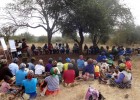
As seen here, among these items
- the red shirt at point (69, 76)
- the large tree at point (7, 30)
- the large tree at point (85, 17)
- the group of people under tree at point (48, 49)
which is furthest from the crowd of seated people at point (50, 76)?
the large tree at point (7, 30)

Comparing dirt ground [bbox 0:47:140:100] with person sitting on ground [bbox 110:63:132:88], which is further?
person sitting on ground [bbox 110:63:132:88]

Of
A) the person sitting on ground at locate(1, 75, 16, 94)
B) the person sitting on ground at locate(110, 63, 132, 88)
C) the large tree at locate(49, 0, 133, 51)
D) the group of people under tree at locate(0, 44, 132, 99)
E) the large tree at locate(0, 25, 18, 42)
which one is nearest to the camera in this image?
the group of people under tree at locate(0, 44, 132, 99)

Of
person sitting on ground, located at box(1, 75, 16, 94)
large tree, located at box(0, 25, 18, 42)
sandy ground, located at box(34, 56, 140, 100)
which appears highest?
large tree, located at box(0, 25, 18, 42)

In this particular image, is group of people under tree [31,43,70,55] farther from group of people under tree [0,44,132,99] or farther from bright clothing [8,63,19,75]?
bright clothing [8,63,19,75]

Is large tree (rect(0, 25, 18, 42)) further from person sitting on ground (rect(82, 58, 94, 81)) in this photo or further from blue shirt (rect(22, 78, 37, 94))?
blue shirt (rect(22, 78, 37, 94))

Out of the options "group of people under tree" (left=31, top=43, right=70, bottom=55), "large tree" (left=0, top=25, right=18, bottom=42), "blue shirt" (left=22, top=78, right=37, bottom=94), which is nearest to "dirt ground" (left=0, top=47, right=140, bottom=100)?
"blue shirt" (left=22, top=78, right=37, bottom=94)

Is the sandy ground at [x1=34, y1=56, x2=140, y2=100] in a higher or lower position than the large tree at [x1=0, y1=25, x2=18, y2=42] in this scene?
lower

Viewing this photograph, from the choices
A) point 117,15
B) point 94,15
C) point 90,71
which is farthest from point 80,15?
point 90,71

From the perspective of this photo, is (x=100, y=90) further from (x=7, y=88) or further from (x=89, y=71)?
(x=7, y=88)

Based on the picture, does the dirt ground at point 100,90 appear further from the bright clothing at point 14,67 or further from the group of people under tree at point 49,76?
the bright clothing at point 14,67

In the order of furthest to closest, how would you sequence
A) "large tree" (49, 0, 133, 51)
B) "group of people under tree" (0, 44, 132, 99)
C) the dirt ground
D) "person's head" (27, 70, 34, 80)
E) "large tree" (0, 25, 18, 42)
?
"large tree" (0, 25, 18, 42)
"large tree" (49, 0, 133, 51)
the dirt ground
"group of people under tree" (0, 44, 132, 99)
"person's head" (27, 70, 34, 80)

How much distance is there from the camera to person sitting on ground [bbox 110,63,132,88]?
13273 mm

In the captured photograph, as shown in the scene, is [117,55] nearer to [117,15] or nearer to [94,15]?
[94,15]

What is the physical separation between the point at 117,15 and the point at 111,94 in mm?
21553
